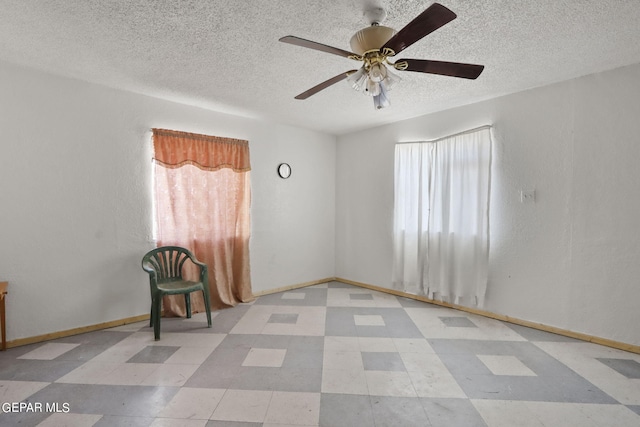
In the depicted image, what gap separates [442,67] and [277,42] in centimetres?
120

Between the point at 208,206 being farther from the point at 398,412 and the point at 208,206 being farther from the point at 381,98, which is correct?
the point at 398,412

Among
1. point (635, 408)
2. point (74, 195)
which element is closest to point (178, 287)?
point (74, 195)

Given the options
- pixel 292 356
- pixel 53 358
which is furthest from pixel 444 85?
pixel 53 358

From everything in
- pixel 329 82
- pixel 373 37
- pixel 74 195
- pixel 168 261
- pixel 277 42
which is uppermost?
pixel 277 42

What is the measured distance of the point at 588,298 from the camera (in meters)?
2.82

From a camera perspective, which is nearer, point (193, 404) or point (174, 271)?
point (193, 404)

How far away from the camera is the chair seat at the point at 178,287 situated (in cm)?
292

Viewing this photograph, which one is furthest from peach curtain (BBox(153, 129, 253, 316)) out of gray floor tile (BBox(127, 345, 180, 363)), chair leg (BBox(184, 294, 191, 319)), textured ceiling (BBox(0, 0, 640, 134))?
gray floor tile (BBox(127, 345, 180, 363))

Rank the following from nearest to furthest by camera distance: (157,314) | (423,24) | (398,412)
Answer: (423,24) < (398,412) < (157,314)

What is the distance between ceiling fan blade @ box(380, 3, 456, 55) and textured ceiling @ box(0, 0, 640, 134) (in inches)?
12.8

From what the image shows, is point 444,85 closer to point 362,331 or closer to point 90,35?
point 362,331

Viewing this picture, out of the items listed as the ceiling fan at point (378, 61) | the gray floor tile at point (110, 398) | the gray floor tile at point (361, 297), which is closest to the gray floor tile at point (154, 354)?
the gray floor tile at point (110, 398)

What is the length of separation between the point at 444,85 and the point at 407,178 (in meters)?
1.43

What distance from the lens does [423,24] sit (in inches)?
58.9
